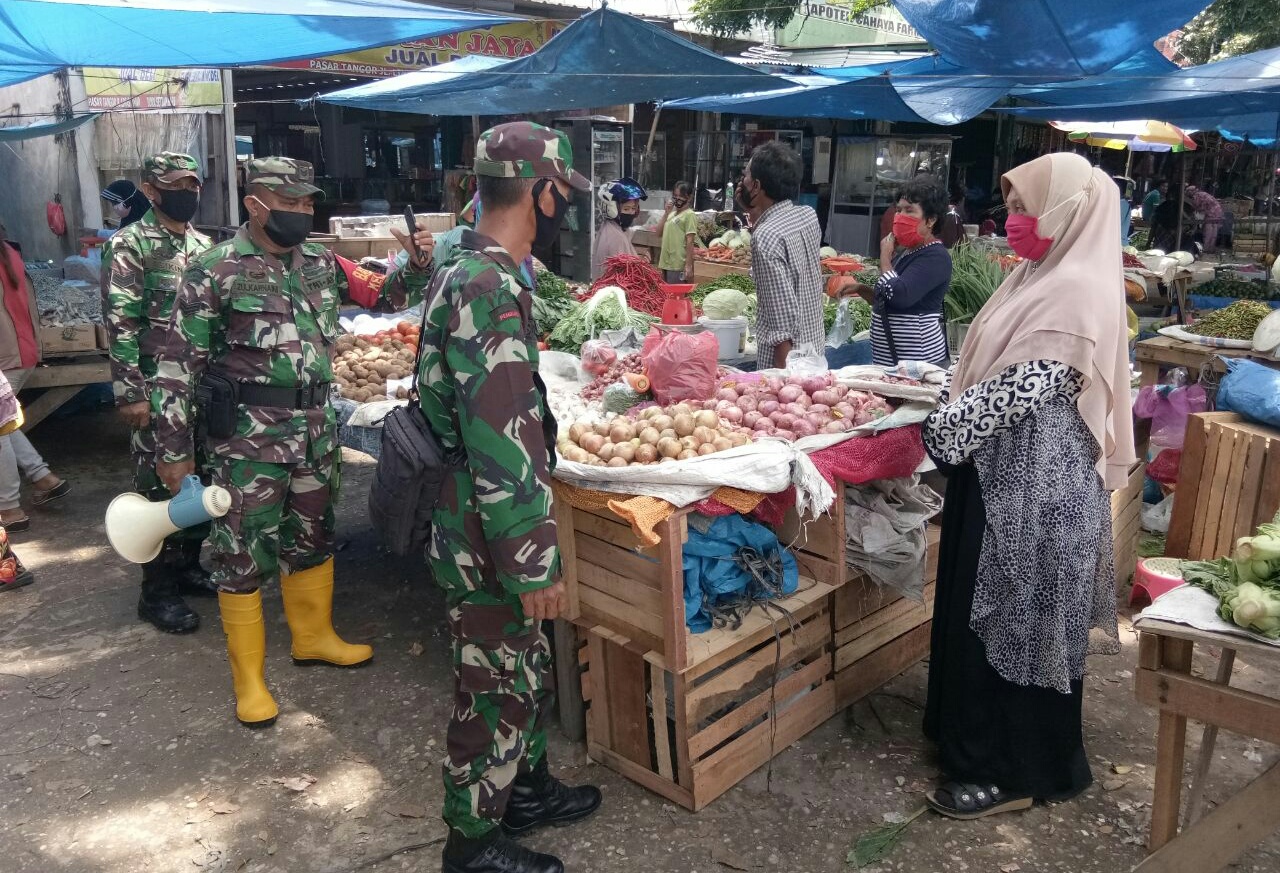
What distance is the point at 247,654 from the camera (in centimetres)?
362

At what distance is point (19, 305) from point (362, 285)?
306cm

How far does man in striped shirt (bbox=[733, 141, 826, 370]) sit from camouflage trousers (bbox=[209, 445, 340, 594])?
6.88ft

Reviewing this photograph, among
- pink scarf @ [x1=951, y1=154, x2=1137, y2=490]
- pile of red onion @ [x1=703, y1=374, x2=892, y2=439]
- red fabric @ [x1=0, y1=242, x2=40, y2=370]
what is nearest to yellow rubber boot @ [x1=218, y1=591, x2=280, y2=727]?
pile of red onion @ [x1=703, y1=374, x2=892, y2=439]

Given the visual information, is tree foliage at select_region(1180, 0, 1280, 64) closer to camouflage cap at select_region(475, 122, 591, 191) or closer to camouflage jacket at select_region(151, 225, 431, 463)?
camouflage jacket at select_region(151, 225, 431, 463)

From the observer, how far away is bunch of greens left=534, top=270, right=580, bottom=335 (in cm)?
574

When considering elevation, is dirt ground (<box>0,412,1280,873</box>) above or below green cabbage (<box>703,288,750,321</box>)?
below

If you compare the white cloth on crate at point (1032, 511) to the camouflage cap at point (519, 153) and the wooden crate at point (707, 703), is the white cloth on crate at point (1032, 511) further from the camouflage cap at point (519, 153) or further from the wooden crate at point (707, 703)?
the camouflage cap at point (519, 153)

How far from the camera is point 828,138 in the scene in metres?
16.3

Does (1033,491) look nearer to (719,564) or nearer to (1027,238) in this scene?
(1027,238)

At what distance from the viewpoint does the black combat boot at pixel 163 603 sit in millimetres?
4367

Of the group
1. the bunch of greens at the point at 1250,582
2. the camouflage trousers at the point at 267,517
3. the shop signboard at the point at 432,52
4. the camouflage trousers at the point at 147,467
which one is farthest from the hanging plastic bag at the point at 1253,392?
the shop signboard at the point at 432,52

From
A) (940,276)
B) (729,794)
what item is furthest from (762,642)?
(940,276)

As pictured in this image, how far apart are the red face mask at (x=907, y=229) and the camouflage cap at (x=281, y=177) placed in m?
2.55

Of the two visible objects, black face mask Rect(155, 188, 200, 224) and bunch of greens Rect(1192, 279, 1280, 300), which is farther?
bunch of greens Rect(1192, 279, 1280, 300)
